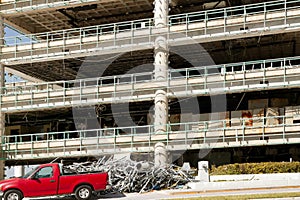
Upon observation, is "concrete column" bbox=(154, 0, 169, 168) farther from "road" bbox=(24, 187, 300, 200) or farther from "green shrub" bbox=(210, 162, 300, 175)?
"road" bbox=(24, 187, 300, 200)

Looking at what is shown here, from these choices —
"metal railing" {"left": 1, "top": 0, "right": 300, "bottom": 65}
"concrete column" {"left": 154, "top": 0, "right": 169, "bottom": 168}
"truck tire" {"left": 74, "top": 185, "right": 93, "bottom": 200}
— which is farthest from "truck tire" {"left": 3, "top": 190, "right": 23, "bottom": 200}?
"metal railing" {"left": 1, "top": 0, "right": 300, "bottom": 65}

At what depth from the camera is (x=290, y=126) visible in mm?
27844

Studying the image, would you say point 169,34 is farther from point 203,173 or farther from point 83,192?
point 83,192

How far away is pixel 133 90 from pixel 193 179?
31.4 ft

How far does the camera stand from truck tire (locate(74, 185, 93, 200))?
20.2m

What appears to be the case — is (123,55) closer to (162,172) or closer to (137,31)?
(137,31)

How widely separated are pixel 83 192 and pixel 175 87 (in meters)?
12.6

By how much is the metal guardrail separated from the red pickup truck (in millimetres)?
10024

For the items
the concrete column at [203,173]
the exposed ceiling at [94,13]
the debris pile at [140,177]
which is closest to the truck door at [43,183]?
the debris pile at [140,177]

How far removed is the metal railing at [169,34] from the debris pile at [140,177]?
10.4 metres

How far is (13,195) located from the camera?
19688mm

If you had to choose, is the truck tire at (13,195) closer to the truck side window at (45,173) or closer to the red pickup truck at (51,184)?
the red pickup truck at (51,184)

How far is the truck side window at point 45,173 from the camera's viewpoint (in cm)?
1994

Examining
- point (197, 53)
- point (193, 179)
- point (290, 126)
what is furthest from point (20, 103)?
point (290, 126)
